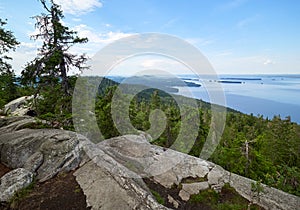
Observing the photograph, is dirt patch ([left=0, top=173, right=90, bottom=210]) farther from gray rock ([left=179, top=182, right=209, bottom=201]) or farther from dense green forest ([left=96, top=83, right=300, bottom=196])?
dense green forest ([left=96, top=83, right=300, bottom=196])

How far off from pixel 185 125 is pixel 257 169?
346 inches

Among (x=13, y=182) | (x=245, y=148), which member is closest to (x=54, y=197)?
(x=13, y=182)

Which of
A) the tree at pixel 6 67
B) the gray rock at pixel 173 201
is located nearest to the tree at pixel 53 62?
the tree at pixel 6 67

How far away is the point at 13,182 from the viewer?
5844 millimetres

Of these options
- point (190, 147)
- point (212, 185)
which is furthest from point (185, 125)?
point (212, 185)

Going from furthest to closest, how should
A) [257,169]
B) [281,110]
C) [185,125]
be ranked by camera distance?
[281,110], [185,125], [257,169]

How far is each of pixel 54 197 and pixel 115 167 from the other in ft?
6.12

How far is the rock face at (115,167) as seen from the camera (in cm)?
562

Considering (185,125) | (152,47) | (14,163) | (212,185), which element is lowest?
(185,125)

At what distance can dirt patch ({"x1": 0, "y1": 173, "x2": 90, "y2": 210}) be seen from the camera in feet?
17.4

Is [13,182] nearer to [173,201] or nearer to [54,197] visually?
[54,197]

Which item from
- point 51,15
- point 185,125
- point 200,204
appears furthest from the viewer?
point 185,125

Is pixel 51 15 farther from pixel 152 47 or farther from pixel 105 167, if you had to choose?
pixel 105 167

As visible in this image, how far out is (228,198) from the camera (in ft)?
24.7
